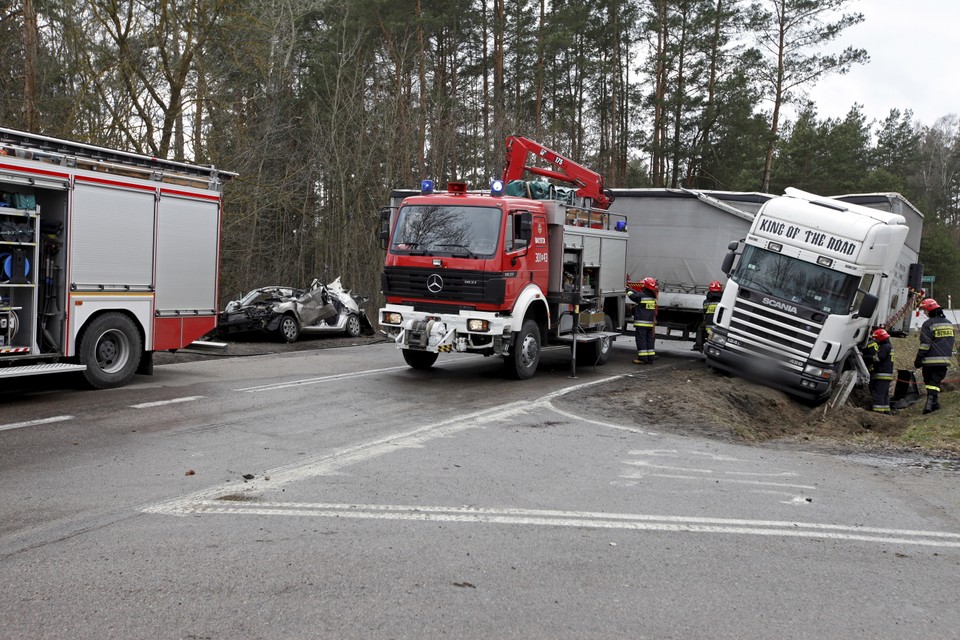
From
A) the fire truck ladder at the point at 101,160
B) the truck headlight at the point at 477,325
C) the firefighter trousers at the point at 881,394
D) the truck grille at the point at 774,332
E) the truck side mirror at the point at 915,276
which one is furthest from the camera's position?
the truck side mirror at the point at 915,276

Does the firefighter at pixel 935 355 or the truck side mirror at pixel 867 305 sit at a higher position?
the truck side mirror at pixel 867 305

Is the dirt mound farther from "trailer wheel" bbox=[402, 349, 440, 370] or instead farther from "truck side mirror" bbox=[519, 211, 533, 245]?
"trailer wheel" bbox=[402, 349, 440, 370]

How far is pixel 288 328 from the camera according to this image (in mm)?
18156

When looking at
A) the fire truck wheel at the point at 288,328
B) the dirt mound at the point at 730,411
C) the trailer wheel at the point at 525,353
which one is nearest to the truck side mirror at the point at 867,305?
the dirt mound at the point at 730,411

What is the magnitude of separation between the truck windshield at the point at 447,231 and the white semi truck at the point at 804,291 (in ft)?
13.9

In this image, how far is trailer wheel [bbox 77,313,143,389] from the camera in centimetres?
1027

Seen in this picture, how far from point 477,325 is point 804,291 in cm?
515

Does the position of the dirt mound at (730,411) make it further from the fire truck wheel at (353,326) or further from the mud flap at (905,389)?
the fire truck wheel at (353,326)

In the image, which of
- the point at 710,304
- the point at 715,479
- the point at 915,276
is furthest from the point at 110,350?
the point at 915,276

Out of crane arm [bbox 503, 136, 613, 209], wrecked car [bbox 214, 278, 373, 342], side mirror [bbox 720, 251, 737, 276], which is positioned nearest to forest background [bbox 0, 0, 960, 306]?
wrecked car [bbox 214, 278, 373, 342]

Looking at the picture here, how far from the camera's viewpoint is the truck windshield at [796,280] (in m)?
12.2

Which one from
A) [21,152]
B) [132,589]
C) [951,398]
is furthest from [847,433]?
[21,152]

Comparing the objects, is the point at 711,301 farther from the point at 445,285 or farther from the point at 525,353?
the point at 445,285

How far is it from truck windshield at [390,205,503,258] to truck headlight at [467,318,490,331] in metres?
0.96
